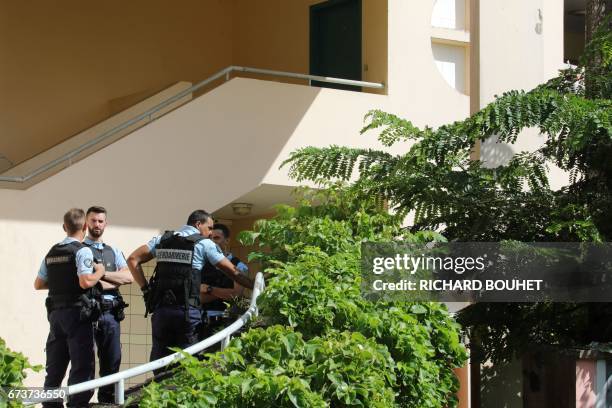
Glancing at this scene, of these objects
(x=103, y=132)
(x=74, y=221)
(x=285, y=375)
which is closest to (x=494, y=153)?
(x=74, y=221)

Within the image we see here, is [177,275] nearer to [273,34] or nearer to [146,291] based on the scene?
[146,291]

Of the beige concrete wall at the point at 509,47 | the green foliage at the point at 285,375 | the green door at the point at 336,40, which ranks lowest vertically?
the green foliage at the point at 285,375

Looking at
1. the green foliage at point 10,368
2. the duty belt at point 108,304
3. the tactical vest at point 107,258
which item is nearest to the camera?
the green foliage at point 10,368

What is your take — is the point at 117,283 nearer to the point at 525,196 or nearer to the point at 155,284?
the point at 155,284

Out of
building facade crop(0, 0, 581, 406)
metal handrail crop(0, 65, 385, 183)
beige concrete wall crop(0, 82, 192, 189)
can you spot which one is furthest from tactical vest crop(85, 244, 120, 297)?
beige concrete wall crop(0, 82, 192, 189)

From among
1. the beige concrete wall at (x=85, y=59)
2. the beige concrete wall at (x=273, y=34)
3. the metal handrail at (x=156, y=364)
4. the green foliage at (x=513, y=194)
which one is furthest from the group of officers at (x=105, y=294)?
the beige concrete wall at (x=85, y=59)

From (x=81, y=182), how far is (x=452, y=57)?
5023mm

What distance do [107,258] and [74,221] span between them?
48 centimetres

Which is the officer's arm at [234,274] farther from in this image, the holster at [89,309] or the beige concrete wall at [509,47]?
the beige concrete wall at [509,47]

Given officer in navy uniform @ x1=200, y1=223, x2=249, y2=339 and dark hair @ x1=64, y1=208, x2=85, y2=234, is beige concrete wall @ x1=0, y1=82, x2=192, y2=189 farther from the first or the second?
dark hair @ x1=64, y1=208, x2=85, y2=234

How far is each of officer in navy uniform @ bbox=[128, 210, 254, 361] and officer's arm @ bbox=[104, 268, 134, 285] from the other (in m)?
0.19

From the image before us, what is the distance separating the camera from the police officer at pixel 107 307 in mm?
8211

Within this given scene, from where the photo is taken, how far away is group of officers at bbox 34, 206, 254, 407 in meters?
8.00

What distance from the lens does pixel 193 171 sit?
1169cm
